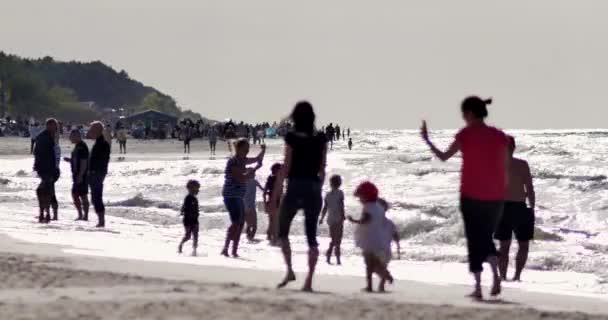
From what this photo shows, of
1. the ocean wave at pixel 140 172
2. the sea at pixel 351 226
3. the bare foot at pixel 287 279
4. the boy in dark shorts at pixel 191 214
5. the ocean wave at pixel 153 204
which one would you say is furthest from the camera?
the ocean wave at pixel 140 172

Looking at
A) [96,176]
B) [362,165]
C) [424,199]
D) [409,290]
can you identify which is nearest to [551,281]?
[409,290]

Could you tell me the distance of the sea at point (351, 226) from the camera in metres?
14.3

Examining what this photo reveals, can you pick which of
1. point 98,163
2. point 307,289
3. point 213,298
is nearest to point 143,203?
point 98,163

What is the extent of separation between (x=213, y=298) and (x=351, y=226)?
519 inches

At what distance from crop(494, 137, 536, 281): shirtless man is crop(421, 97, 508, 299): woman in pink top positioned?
2.61m

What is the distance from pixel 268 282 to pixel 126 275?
3.83 ft

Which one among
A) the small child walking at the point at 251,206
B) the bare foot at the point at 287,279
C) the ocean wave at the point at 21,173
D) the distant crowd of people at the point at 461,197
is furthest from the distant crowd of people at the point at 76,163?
the ocean wave at the point at 21,173

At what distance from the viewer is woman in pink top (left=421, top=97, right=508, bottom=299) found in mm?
9984

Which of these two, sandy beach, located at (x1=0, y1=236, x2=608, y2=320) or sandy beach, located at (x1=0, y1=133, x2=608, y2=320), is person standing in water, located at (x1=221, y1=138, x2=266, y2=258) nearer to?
sandy beach, located at (x1=0, y1=133, x2=608, y2=320)

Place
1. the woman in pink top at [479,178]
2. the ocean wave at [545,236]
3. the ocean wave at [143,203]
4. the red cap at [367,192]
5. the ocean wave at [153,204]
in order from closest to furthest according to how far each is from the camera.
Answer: the woman in pink top at [479,178] → the red cap at [367,192] → the ocean wave at [545,236] → the ocean wave at [153,204] → the ocean wave at [143,203]

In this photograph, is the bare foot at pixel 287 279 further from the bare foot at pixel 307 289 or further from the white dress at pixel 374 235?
the white dress at pixel 374 235

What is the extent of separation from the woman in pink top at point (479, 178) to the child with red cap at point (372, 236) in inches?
38.8

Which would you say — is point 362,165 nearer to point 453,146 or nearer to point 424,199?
point 424,199

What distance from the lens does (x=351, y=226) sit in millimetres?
22422
